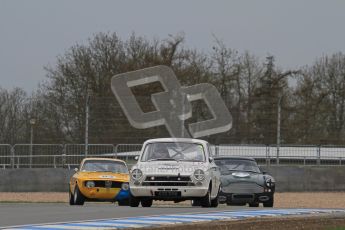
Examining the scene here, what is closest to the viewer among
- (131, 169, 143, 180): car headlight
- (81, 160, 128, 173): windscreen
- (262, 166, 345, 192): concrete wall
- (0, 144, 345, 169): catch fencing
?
(131, 169, 143, 180): car headlight

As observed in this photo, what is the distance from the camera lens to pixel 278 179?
3734 centimetres

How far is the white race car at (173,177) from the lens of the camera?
1905 centimetres

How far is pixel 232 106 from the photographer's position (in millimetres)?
37750

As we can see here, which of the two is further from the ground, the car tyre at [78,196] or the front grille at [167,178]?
the front grille at [167,178]

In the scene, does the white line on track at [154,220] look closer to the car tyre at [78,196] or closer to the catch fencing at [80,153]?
the car tyre at [78,196]

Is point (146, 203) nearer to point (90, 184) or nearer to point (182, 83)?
point (90, 184)

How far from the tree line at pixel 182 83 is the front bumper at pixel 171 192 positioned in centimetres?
1685

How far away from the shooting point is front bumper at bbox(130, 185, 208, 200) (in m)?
19.0

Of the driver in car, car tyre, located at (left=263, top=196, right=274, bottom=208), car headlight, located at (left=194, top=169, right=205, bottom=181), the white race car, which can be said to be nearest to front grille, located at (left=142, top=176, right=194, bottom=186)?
the white race car

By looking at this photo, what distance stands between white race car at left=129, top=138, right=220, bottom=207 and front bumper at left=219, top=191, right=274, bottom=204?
323 cm

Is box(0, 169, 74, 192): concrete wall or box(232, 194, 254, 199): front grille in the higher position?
box(0, 169, 74, 192): concrete wall

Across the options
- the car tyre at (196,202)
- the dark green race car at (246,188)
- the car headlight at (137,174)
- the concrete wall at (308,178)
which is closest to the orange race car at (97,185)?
the dark green race car at (246,188)

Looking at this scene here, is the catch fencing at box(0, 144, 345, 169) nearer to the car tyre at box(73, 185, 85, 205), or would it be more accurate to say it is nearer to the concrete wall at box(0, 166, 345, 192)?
the concrete wall at box(0, 166, 345, 192)

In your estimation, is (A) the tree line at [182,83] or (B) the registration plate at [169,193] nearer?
(B) the registration plate at [169,193]
